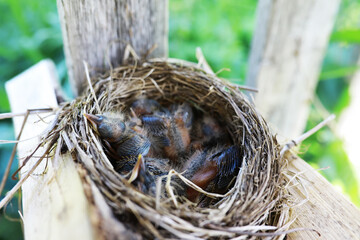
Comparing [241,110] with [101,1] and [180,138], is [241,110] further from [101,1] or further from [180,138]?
[101,1]

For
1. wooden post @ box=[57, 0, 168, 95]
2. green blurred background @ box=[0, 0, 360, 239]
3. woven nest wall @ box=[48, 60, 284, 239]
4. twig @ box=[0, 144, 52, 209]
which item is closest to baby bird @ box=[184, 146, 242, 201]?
woven nest wall @ box=[48, 60, 284, 239]

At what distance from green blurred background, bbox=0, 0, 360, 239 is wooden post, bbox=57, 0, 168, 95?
99 cm

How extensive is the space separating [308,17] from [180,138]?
1.02 meters

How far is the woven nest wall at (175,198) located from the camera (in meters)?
0.77

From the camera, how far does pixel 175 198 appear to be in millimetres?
866

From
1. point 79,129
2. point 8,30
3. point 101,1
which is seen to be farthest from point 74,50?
point 8,30

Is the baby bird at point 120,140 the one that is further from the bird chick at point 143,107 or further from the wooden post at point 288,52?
the wooden post at point 288,52

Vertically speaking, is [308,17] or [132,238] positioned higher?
[308,17]

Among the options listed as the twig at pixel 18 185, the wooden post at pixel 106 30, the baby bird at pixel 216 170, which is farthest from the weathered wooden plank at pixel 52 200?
the baby bird at pixel 216 170

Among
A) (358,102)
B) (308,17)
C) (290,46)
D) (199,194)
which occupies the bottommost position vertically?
(358,102)

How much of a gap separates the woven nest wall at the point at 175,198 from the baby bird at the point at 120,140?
44mm

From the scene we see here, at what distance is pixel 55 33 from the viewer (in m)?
2.54

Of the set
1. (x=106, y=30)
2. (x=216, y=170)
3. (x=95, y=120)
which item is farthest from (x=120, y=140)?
(x=106, y=30)

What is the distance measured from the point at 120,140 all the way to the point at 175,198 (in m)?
0.40
